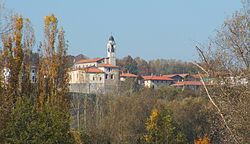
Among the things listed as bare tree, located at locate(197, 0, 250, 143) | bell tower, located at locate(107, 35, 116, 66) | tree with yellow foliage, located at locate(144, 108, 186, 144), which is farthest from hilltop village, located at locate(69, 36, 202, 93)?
bare tree, located at locate(197, 0, 250, 143)

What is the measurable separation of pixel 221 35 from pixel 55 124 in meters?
10.3

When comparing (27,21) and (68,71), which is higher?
(27,21)

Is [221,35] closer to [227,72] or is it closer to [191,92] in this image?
[227,72]

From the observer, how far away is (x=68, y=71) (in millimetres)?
22906

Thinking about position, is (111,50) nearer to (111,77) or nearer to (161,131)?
(111,77)

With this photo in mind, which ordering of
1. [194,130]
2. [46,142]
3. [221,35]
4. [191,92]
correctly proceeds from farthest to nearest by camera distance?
1. [191,92]
2. [194,130]
3. [46,142]
4. [221,35]

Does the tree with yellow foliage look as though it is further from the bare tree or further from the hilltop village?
the hilltop village

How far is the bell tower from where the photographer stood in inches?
3216

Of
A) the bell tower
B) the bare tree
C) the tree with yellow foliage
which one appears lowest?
the tree with yellow foliage

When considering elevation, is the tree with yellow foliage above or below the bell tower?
below

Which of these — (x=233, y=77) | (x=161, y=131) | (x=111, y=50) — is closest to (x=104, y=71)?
(x=111, y=50)

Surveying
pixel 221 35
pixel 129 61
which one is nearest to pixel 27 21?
pixel 221 35

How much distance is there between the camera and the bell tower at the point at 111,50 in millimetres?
81681

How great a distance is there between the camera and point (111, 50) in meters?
82.2
